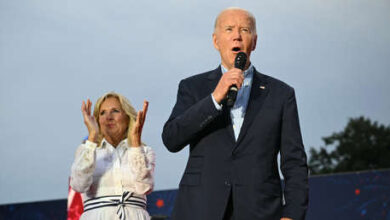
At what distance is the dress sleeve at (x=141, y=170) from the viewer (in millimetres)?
3873

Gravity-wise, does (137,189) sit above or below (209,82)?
below

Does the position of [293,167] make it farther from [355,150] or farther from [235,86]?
[355,150]

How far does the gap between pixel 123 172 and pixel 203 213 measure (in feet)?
6.41

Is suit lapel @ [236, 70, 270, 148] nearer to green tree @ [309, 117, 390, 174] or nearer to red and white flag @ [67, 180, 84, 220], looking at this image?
red and white flag @ [67, 180, 84, 220]

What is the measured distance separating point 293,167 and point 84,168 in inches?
76.5

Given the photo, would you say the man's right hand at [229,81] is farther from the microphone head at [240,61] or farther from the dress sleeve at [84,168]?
the dress sleeve at [84,168]

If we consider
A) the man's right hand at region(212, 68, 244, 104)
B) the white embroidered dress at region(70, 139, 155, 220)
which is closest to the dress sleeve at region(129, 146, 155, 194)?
the white embroidered dress at region(70, 139, 155, 220)

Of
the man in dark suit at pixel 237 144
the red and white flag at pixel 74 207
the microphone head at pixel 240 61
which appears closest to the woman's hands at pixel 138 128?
the red and white flag at pixel 74 207

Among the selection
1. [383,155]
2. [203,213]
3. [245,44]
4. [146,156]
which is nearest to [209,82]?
[245,44]

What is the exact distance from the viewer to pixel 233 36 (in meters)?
2.28

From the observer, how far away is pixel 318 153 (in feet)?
114

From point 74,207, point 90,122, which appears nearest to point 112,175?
point 90,122

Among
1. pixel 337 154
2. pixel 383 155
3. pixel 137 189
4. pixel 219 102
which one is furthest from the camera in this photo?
pixel 337 154

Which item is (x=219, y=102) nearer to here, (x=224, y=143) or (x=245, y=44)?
(x=224, y=143)
